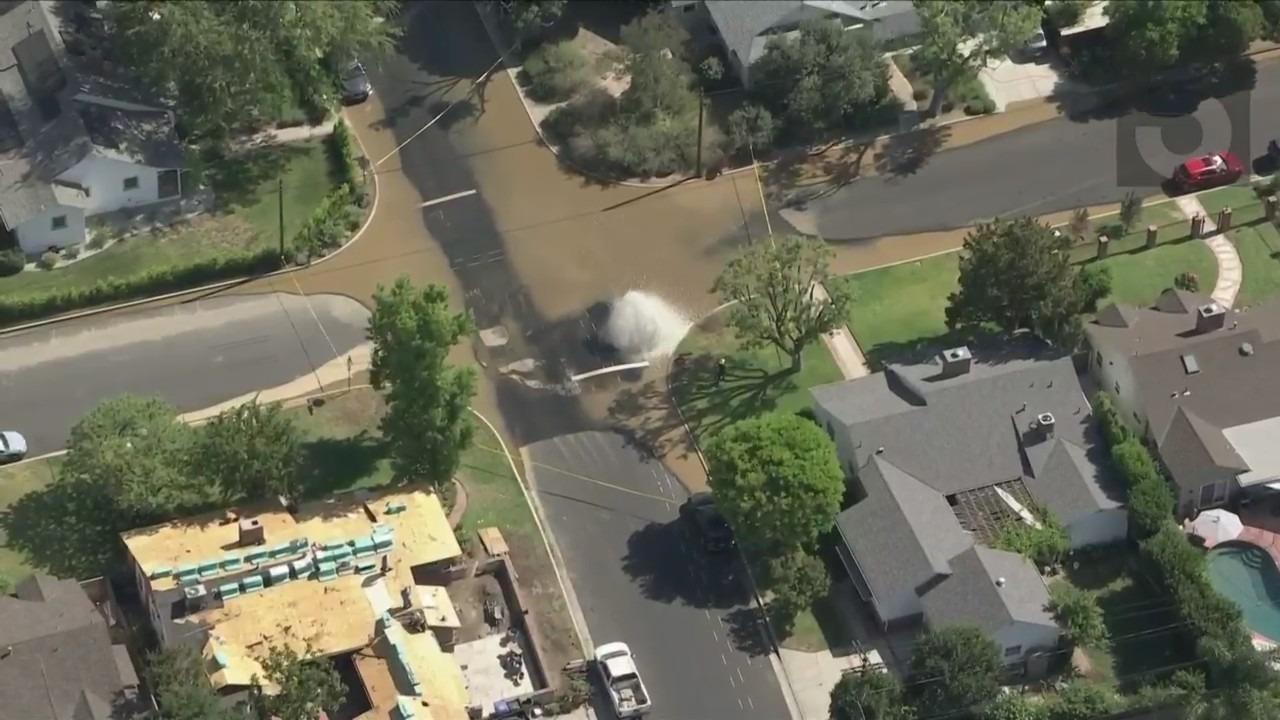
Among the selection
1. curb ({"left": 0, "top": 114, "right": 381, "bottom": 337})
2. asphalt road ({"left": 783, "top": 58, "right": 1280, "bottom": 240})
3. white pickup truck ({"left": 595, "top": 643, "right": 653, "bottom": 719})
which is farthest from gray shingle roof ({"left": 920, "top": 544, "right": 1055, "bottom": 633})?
curb ({"left": 0, "top": 114, "right": 381, "bottom": 337})

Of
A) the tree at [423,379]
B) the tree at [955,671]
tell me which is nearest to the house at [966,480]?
the tree at [955,671]

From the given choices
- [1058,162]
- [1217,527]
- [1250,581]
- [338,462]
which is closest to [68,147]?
[338,462]

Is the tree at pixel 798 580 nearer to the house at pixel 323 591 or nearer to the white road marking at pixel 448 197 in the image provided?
the house at pixel 323 591

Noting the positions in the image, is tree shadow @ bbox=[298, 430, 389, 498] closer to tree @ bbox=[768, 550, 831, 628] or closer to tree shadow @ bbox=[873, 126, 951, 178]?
tree @ bbox=[768, 550, 831, 628]

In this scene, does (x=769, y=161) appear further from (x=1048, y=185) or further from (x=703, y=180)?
(x=1048, y=185)

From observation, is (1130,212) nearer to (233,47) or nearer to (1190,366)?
(1190,366)

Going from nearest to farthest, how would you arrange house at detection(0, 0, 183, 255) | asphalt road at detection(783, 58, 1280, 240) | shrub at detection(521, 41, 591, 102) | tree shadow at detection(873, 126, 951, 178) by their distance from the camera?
1. house at detection(0, 0, 183, 255)
2. asphalt road at detection(783, 58, 1280, 240)
3. tree shadow at detection(873, 126, 951, 178)
4. shrub at detection(521, 41, 591, 102)

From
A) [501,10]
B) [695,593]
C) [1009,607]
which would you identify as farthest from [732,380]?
[501,10]
